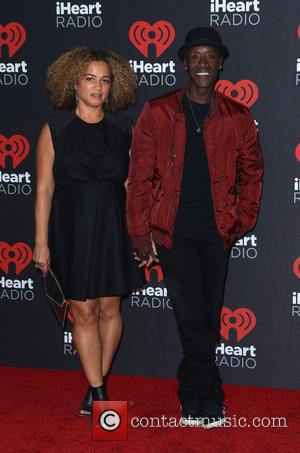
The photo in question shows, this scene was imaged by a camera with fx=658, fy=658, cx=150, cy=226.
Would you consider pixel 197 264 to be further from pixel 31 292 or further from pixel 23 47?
pixel 23 47

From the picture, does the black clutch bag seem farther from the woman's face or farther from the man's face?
the man's face

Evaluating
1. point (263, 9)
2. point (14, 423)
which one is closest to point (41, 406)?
point (14, 423)

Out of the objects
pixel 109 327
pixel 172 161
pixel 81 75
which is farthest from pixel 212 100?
pixel 109 327

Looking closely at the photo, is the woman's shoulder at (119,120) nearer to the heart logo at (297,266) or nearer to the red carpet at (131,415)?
the heart logo at (297,266)

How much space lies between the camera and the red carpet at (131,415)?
293cm

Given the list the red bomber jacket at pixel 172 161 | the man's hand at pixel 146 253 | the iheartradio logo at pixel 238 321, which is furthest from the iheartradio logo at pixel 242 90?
the iheartradio logo at pixel 238 321

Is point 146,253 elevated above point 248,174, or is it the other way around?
point 248,174

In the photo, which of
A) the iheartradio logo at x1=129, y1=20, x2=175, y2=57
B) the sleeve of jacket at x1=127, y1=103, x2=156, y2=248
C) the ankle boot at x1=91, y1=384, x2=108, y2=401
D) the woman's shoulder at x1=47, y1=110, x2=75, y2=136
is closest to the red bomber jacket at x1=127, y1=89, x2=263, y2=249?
the sleeve of jacket at x1=127, y1=103, x2=156, y2=248

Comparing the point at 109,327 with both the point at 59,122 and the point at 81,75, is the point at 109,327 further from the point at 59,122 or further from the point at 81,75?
the point at 81,75

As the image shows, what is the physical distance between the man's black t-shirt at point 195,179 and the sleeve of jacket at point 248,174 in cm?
21

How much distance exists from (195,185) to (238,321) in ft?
3.51

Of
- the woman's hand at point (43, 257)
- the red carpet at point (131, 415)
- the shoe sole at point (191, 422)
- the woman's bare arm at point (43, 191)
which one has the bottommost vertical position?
the red carpet at point (131, 415)

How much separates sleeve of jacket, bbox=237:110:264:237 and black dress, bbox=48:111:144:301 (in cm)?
54

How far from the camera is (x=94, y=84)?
2.98 m
